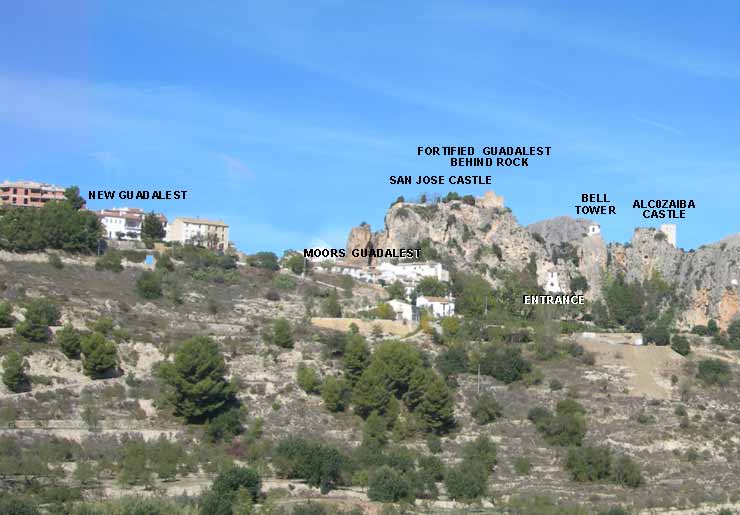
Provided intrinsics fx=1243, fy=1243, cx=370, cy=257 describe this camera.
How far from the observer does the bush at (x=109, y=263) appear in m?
80.2

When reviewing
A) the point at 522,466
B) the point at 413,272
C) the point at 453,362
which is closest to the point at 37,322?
the point at 453,362

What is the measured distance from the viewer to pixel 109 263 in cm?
8081

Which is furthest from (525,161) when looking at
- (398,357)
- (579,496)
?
(579,496)

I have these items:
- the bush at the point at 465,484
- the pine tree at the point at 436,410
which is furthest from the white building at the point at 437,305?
the bush at the point at 465,484

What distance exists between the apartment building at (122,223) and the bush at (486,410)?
44087 mm

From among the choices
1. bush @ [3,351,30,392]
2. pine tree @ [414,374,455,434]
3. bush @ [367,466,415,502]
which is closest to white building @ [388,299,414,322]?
pine tree @ [414,374,455,434]

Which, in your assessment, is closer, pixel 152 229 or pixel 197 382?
pixel 197 382

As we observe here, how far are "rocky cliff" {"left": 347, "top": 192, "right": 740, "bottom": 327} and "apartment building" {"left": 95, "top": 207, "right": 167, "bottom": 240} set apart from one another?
59.5 ft

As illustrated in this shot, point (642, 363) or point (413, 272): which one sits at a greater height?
point (413, 272)

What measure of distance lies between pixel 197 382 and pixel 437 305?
1323 inches

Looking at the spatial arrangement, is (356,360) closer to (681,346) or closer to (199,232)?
(681,346)

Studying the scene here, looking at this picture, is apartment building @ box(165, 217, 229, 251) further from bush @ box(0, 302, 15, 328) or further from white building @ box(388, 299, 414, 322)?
bush @ box(0, 302, 15, 328)

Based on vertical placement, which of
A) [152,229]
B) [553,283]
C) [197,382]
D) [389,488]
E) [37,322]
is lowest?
[389,488]

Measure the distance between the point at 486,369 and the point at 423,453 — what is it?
1349 centimetres
